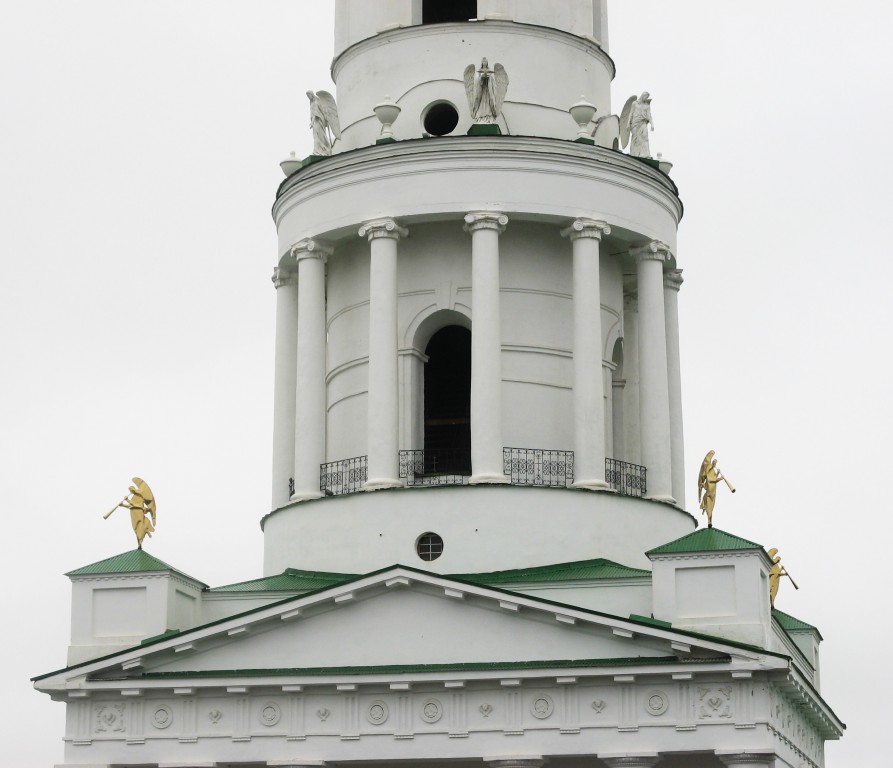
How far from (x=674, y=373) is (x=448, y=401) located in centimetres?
473

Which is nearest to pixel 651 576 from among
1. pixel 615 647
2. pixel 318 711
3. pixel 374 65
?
pixel 615 647

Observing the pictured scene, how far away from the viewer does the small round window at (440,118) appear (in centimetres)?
4034

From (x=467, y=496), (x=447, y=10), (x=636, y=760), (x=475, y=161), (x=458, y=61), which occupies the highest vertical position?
(x=447, y=10)

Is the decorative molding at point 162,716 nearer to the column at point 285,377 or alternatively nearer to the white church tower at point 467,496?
the white church tower at point 467,496

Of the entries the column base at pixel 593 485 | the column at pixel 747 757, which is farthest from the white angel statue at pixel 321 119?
the column at pixel 747 757

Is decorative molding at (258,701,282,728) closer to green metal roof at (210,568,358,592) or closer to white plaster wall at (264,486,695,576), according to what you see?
green metal roof at (210,568,358,592)

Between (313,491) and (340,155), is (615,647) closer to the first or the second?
(313,491)

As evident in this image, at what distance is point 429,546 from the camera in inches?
1441

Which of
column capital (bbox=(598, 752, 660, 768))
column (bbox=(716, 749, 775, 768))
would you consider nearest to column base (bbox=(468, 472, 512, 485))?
column capital (bbox=(598, 752, 660, 768))

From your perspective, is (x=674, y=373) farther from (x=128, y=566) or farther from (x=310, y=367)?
(x=128, y=566)

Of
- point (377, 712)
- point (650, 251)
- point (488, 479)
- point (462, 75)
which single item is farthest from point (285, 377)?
point (377, 712)

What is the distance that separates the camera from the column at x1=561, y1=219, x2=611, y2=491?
3759cm

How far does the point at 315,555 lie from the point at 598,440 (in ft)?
17.6

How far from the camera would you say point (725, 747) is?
1262 inches
